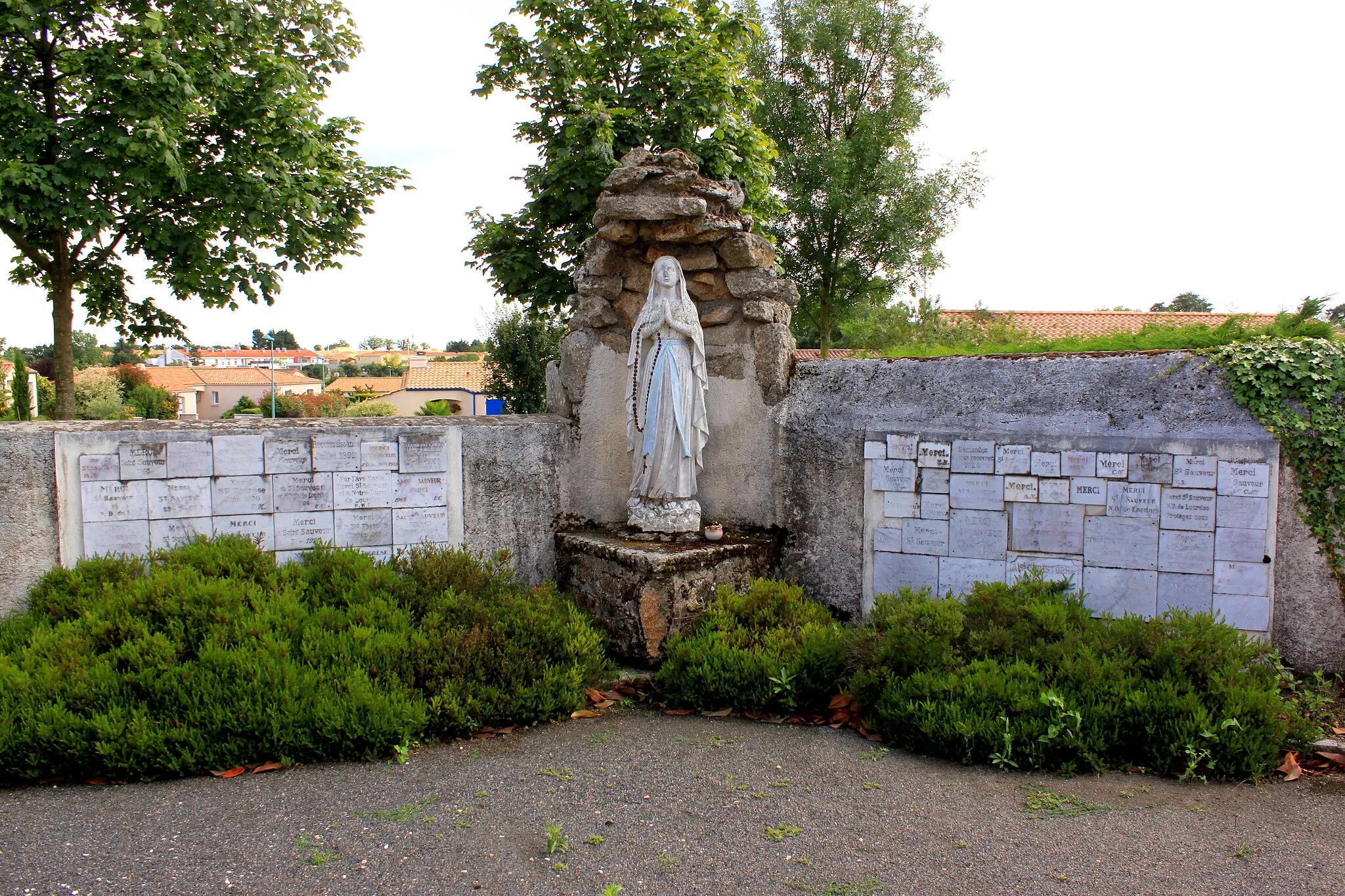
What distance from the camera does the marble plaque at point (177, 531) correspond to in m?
4.73

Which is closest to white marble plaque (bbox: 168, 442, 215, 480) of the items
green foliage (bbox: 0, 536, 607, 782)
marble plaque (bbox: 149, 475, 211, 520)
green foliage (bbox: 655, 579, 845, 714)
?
marble plaque (bbox: 149, 475, 211, 520)

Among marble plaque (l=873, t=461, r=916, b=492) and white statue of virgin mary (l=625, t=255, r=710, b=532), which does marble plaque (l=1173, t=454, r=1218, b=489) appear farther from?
white statue of virgin mary (l=625, t=255, r=710, b=532)

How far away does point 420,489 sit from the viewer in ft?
17.7

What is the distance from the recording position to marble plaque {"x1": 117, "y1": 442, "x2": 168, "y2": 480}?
4.65 m

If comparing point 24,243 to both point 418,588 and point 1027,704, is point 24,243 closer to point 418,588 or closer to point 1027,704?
point 418,588

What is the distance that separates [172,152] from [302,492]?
18.2 feet

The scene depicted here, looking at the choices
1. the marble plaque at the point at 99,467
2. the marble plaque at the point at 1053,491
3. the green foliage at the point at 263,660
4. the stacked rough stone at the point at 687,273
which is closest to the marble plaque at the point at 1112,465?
the marble plaque at the point at 1053,491

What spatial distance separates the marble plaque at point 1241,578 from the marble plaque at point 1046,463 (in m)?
0.95

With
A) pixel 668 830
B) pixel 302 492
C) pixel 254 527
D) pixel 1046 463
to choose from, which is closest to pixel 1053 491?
pixel 1046 463

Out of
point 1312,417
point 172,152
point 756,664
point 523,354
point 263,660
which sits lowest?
point 756,664

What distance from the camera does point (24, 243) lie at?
9.67 meters

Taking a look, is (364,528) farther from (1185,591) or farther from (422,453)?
(1185,591)

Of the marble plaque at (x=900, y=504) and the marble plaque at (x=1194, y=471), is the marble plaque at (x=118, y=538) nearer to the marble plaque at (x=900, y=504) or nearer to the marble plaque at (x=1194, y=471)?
the marble plaque at (x=900, y=504)

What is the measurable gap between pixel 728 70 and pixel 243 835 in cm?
976
